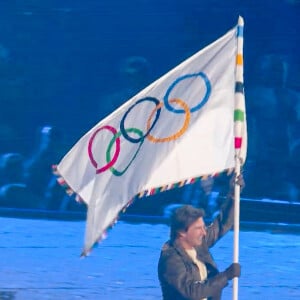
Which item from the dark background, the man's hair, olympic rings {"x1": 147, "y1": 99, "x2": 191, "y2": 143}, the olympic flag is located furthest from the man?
the dark background

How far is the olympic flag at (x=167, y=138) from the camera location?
491 cm

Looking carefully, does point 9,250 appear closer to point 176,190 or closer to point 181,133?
point 176,190

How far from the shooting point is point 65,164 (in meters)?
5.08

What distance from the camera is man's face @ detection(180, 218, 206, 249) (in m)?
5.08

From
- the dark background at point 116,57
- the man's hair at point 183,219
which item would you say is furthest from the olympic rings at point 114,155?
the dark background at point 116,57

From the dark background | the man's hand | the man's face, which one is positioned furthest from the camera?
the dark background

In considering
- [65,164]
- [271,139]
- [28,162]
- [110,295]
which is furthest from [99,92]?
[65,164]

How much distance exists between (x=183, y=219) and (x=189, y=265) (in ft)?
0.85

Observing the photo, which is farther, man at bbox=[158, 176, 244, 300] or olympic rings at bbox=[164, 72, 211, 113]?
olympic rings at bbox=[164, 72, 211, 113]

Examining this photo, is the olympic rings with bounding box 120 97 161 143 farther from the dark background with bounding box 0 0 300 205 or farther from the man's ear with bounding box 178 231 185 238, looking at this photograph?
the dark background with bounding box 0 0 300 205

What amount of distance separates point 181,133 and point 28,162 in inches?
238

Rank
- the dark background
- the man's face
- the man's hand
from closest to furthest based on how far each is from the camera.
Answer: the man's hand
the man's face
the dark background

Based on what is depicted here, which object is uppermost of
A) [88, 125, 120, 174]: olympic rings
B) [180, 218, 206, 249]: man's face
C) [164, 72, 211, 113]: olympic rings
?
[164, 72, 211, 113]: olympic rings

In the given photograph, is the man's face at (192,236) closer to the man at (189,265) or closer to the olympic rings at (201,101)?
the man at (189,265)
